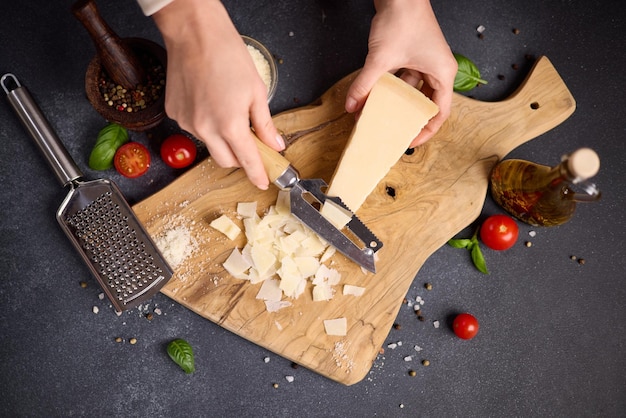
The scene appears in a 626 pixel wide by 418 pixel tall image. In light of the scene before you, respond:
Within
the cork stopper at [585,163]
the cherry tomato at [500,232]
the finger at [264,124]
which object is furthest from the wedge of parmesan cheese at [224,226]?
the cork stopper at [585,163]

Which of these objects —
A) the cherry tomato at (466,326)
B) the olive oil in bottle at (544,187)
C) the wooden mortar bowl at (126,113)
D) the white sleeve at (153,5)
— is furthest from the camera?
the cherry tomato at (466,326)

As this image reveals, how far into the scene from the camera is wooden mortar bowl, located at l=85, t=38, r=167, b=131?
77.3 inches

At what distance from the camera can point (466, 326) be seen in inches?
85.4

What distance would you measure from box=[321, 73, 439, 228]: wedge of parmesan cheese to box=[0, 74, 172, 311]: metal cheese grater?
69 centimetres

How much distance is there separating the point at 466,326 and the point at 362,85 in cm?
104

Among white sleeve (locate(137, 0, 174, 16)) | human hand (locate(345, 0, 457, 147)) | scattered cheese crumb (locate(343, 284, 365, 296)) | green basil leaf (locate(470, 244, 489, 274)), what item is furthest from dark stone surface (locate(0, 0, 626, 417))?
white sleeve (locate(137, 0, 174, 16))

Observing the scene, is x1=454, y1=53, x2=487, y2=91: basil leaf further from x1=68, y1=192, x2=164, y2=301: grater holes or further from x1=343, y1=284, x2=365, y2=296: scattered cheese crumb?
x1=68, y1=192, x2=164, y2=301: grater holes

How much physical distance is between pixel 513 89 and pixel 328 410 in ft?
5.10

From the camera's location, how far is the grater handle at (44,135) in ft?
6.66

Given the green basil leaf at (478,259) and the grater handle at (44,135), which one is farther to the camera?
the green basil leaf at (478,259)

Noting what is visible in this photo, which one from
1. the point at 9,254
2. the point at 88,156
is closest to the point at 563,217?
the point at 88,156

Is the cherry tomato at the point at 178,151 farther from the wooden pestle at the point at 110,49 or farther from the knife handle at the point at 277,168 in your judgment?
the knife handle at the point at 277,168

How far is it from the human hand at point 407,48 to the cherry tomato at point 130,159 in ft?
2.81

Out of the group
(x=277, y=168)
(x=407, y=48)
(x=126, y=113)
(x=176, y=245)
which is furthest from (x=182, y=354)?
(x=407, y=48)
